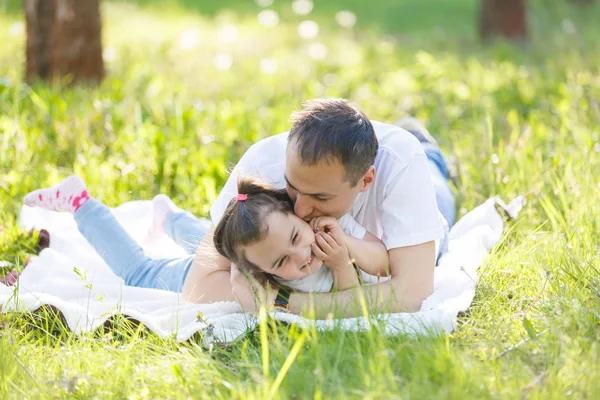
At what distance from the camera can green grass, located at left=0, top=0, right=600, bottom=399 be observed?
8.30 feet

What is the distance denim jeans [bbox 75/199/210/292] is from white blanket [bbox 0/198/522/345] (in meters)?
0.11

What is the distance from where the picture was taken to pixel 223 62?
806 cm

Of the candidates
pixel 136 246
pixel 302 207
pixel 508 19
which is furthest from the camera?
pixel 508 19

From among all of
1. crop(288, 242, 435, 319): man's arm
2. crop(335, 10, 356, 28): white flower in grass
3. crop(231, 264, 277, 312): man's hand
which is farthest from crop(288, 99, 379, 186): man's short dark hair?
crop(335, 10, 356, 28): white flower in grass

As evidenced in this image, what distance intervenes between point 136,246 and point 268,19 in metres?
7.89

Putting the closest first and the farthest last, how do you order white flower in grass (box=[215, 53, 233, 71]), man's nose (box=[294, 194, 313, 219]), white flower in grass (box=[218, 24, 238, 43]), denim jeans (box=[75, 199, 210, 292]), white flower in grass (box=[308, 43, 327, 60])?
man's nose (box=[294, 194, 313, 219]) < denim jeans (box=[75, 199, 210, 292]) < white flower in grass (box=[215, 53, 233, 71]) < white flower in grass (box=[308, 43, 327, 60]) < white flower in grass (box=[218, 24, 238, 43])

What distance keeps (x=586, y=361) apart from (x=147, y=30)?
823 cm

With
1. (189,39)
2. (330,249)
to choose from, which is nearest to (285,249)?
(330,249)

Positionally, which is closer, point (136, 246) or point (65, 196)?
point (136, 246)

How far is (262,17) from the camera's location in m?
11.4

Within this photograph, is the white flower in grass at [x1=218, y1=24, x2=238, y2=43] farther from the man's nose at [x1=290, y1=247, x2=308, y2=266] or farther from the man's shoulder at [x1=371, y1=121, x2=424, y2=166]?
the man's nose at [x1=290, y1=247, x2=308, y2=266]

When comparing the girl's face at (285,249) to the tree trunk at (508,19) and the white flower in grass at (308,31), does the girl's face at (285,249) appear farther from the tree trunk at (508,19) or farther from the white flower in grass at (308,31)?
the tree trunk at (508,19)

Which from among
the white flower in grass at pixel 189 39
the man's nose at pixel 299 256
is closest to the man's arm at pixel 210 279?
the man's nose at pixel 299 256

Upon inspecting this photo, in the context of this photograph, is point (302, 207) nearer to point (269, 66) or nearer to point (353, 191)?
point (353, 191)
